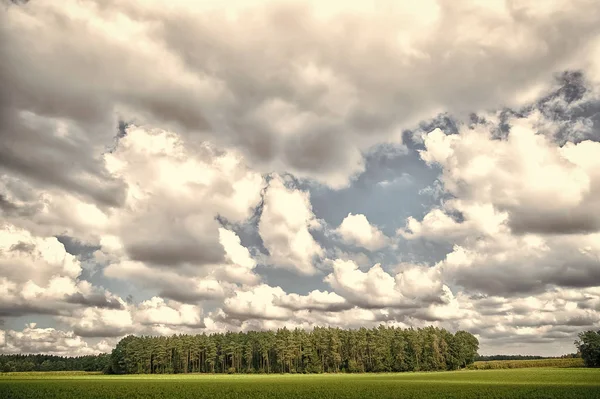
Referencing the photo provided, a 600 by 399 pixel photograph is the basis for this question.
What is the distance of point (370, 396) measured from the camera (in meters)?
53.2

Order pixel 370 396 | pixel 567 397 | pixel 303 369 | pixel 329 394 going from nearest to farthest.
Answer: pixel 567 397
pixel 370 396
pixel 329 394
pixel 303 369

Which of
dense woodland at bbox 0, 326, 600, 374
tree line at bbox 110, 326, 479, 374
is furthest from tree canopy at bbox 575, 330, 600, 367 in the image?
tree line at bbox 110, 326, 479, 374

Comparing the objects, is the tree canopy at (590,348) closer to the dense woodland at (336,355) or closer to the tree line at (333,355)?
the dense woodland at (336,355)

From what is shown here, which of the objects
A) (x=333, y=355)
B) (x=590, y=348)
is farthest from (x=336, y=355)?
(x=590, y=348)

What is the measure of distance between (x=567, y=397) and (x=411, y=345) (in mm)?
152439

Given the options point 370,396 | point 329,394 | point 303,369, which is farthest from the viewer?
point 303,369

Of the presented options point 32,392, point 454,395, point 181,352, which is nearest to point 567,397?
point 454,395

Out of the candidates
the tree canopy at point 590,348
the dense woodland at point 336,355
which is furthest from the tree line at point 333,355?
the tree canopy at point 590,348

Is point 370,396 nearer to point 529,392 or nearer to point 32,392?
point 529,392

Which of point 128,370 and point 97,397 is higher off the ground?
point 97,397

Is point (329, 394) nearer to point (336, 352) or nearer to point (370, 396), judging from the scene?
point (370, 396)

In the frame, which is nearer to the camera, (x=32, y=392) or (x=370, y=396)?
(x=370, y=396)

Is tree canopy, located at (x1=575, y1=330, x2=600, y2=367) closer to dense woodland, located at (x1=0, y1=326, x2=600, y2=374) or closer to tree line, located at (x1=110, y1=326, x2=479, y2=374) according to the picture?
dense woodland, located at (x1=0, y1=326, x2=600, y2=374)

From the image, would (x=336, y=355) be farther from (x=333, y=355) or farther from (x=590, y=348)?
(x=590, y=348)
